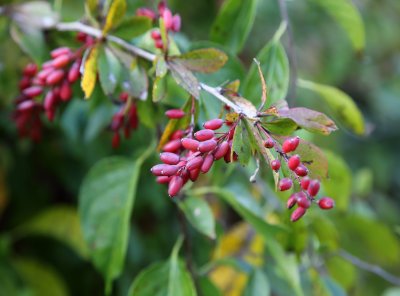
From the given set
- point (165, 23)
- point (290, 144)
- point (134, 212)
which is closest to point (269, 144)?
point (290, 144)

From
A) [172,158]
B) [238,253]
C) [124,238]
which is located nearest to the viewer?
[172,158]

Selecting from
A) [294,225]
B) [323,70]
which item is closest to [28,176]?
[294,225]

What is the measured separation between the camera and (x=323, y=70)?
2.34 metres

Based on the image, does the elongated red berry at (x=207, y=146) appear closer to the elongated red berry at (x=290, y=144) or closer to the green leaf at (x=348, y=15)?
the elongated red berry at (x=290, y=144)

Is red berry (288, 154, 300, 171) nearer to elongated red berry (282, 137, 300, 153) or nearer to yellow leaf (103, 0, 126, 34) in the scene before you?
elongated red berry (282, 137, 300, 153)

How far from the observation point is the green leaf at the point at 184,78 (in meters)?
0.75

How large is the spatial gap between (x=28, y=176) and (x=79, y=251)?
0.26 metres

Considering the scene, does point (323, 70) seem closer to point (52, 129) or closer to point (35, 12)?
point (52, 129)

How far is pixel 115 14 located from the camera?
0.88m

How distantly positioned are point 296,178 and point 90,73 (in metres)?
0.32

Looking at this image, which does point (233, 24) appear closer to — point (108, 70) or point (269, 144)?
point (108, 70)

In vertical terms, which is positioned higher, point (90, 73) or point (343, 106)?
point (90, 73)

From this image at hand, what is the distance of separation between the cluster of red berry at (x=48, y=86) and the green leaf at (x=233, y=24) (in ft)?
0.67

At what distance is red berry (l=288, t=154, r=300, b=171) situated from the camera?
632 millimetres
